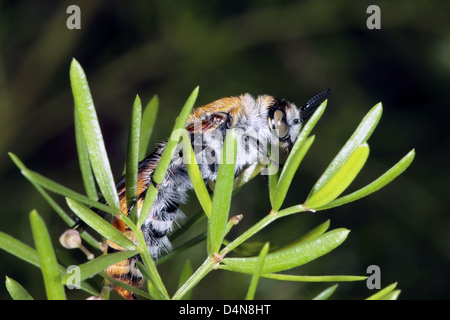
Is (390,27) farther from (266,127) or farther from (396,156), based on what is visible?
(266,127)

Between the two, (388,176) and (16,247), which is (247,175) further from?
(16,247)

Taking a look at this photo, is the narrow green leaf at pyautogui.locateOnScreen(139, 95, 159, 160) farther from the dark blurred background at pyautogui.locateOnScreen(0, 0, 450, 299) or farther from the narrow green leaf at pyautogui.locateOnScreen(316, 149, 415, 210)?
the dark blurred background at pyautogui.locateOnScreen(0, 0, 450, 299)

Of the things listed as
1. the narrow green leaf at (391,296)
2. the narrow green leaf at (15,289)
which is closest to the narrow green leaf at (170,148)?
the narrow green leaf at (15,289)

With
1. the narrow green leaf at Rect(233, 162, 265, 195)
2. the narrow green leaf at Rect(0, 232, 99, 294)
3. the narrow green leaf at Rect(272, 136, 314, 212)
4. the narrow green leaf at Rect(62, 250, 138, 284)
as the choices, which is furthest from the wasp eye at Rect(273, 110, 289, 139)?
the narrow green leaf at Rect(0, 232, 99, 294)

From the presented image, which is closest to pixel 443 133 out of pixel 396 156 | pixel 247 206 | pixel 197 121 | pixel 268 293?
pixel 396 156

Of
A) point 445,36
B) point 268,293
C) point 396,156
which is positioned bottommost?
point 268,293

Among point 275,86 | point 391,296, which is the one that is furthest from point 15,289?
point 275,86
